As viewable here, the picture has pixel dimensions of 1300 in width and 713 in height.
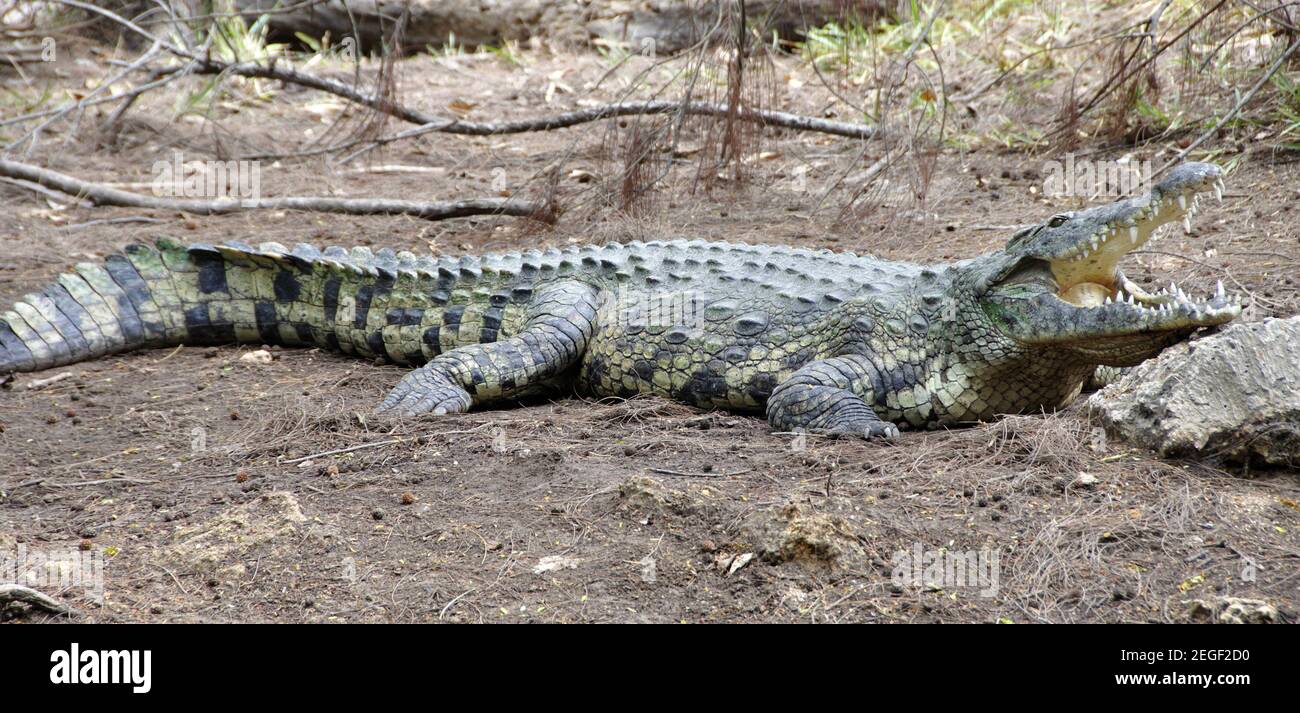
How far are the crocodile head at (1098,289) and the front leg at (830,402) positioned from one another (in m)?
0.66

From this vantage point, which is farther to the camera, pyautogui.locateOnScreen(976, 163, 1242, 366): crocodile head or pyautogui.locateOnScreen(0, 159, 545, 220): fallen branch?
pyautogui.locateOnScreen(0, 159, 545, 220): fallen branch

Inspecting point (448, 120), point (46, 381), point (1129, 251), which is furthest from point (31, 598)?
point (448, 120)

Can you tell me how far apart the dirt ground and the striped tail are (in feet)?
0.47

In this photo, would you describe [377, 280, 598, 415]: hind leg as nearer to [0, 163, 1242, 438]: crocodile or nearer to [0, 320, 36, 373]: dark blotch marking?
[0, 163, 1242, 438]: crocodile

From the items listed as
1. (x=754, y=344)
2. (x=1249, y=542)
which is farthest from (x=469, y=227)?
(x=1249, y=542)

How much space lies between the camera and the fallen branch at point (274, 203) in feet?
26.0

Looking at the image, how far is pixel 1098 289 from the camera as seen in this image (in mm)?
4723

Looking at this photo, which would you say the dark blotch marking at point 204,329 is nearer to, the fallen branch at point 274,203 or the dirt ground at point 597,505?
the dirt ground at point 597,505

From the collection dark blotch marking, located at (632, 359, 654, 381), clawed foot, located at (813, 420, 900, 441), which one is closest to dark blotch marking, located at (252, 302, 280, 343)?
dark blotch marking, located at (632, 359, 654, 381)

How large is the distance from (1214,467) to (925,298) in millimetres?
1555

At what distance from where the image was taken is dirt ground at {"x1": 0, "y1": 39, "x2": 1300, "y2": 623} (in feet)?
10.3

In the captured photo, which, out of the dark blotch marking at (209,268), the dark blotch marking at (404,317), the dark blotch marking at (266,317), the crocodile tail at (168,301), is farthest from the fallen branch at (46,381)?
the dark blotch marking at (404,317)

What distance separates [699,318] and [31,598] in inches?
121
